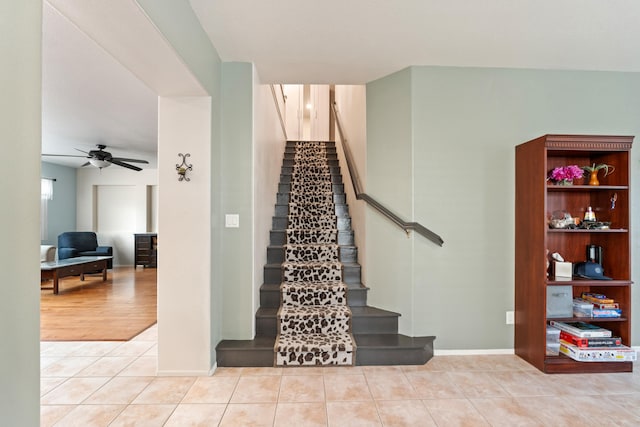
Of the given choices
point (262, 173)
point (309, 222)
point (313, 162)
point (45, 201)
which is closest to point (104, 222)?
point (45, 201)

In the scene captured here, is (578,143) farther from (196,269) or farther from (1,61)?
(1,61)

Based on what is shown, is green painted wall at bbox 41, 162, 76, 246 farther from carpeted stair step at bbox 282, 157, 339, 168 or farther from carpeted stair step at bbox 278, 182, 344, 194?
carpeted stair step at bbox 278, 182, 344, 194

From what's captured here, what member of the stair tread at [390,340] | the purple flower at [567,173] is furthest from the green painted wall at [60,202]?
the purple flower at [567,173]

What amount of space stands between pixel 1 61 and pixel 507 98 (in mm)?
3331

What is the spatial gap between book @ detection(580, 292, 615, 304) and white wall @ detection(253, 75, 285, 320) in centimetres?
284

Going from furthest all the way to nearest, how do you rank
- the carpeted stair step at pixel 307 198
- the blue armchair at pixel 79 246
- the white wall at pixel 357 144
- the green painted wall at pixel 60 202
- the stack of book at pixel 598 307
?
the green painted wall at pixel 60 202 → the blue armchair at pixel 79 246 → the carpeted stair step at pixel 307 198 → the white wall at pixel 357 144 → the stack of book at pixel 598 307

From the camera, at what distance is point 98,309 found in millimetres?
4375

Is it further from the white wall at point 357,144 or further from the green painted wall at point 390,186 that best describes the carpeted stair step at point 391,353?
the white wall at point 357,144

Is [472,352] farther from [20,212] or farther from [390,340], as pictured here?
[20,212]

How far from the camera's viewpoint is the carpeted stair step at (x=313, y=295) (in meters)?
3.13

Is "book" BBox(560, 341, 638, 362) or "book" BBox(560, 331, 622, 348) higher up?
"book" BBox(560, 331, 622, 348)

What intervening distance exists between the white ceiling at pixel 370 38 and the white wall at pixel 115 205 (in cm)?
499

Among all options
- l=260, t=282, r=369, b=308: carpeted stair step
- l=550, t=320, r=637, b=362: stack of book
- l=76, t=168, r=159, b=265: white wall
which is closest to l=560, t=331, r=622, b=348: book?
l=550, t=320, r=637, b=362: stack of book

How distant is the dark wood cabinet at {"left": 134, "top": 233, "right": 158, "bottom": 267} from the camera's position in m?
7.81
